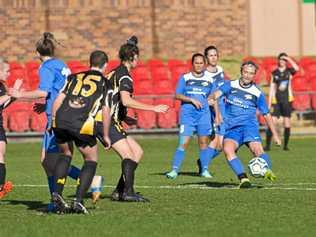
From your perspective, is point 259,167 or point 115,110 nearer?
point 115,110

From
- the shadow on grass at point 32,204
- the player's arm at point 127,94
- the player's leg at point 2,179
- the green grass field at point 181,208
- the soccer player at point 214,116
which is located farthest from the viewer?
the soccer player at point 214,116

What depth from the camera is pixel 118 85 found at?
46.2 ft

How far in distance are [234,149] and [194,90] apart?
2.74m

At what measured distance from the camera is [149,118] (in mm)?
28828

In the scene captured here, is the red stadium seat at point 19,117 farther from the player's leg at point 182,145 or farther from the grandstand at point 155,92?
the player's leg at point 182,145

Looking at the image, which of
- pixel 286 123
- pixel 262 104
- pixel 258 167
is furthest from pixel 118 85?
pixel 286 123

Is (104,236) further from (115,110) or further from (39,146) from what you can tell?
(39,146)

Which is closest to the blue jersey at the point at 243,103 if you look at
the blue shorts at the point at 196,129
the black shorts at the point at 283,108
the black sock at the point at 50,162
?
the blue shorts at the point at 196,129

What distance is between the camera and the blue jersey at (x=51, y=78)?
1323cm

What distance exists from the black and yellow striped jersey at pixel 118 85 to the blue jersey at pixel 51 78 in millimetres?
749

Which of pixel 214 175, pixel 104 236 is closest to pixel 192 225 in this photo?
pixel 104 236

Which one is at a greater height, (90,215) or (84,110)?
(84,110)

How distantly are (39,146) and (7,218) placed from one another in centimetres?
1502

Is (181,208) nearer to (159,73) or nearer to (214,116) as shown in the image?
(214,116)
